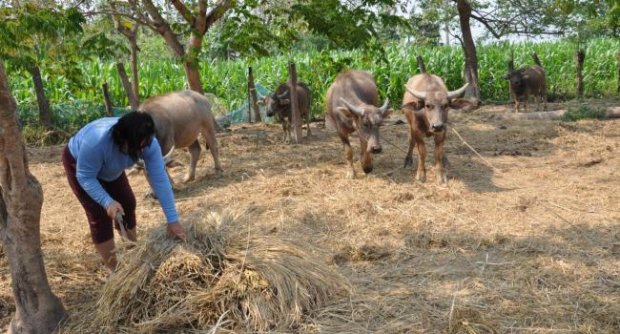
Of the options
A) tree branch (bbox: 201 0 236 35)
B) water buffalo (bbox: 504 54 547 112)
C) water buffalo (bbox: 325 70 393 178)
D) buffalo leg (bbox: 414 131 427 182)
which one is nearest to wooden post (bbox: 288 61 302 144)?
tree branch (bbox: 201 0 236 35)

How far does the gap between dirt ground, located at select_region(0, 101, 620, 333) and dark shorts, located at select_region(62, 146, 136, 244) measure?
516 mm

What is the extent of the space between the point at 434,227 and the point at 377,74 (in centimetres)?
1305

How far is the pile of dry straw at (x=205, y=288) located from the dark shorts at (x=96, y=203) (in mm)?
467

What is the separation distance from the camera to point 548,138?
10.3 meters

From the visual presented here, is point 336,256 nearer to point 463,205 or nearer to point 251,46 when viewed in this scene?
point 463,205

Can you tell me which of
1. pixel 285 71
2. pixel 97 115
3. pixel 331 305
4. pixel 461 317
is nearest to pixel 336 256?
pixel 331 305

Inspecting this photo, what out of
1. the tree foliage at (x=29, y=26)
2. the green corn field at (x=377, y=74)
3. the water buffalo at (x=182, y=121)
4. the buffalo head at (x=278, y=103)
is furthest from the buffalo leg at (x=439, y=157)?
the green corn field at (x=377, y=74)

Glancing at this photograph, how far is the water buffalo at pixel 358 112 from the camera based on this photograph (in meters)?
7.68

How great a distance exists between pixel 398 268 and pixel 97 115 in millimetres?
11233

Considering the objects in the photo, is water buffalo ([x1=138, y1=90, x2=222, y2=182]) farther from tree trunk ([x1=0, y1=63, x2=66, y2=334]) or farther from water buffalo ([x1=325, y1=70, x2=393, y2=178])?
tree trunk ([x1=0, y1=63, x2=66, y2=334])

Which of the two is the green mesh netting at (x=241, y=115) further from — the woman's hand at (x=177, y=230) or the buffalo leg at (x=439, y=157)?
the woman's hand at (x=177, y=230)

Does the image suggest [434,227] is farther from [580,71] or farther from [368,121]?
[580,71]

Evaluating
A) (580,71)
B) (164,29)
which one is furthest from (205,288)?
(580,71)

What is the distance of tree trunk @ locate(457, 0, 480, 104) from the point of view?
15664 millimetres
